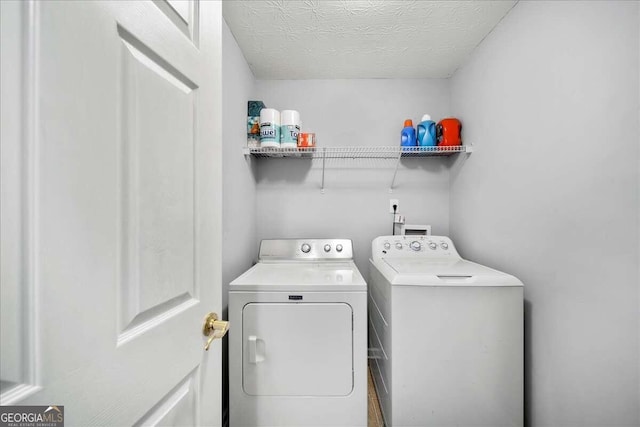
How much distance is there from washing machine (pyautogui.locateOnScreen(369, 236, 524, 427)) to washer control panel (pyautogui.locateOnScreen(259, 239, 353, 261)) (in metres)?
0.75

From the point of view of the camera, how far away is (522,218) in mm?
1428

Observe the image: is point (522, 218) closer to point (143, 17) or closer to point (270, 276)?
point (270, 276)

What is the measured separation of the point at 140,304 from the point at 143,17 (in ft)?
1.94

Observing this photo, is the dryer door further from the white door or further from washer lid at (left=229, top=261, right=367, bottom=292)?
the white door

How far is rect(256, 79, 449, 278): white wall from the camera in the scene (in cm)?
227

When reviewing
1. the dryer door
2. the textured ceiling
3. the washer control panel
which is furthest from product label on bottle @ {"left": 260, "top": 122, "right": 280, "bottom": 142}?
the dryer door

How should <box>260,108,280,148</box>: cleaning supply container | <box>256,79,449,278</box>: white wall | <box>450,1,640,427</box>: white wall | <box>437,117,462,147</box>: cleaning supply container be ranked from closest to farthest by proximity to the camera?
<box>450,1,640,427</box>: white wall, <box>260,108,280,148</box>: cleaning supply container, <box>437,117,462,147</box>: cleaning supply container, <box>256,79,449,278</box>: white wall

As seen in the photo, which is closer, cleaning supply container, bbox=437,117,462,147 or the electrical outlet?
cleaning supply container, bbox=437,117,462,147

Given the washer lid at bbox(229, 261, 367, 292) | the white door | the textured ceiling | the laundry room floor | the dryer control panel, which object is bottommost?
the laundry room floor

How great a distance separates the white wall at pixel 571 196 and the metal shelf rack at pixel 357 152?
0.42 metres

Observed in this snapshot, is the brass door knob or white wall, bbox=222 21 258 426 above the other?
white wall, bbox=222 21 258 426

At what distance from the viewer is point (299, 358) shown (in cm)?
134

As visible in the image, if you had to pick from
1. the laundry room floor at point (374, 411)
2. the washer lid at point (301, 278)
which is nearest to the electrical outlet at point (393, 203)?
the washer lid at point (301, 278)

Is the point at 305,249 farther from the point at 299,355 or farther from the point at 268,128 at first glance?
the point at 268,128
